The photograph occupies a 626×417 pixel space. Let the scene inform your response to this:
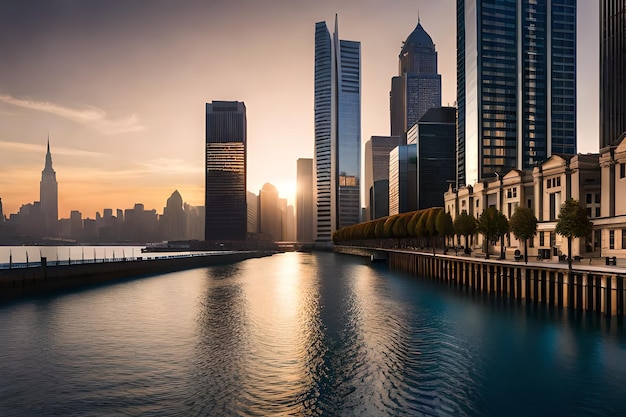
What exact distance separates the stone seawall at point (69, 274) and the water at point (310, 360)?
601 cm

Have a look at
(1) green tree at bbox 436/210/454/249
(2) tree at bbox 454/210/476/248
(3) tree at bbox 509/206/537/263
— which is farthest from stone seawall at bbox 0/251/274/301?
(2) tree at bbox 454/210/476/248

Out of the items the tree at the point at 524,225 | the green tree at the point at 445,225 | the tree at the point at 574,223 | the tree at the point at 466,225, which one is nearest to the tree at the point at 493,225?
the tree at the point at 524,225

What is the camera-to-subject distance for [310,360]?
3328cm

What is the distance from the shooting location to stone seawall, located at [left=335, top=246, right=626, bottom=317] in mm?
43094

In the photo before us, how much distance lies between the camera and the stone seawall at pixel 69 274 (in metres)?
63.2

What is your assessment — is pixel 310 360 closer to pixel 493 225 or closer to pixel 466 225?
pixel 493 225

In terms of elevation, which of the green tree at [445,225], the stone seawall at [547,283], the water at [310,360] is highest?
the green tree at [445,225]

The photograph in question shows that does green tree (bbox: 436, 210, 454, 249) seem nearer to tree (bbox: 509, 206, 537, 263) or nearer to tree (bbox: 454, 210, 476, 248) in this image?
tree (bbox: 454, 210, 476, 248)

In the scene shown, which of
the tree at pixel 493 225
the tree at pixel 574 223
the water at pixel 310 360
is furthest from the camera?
the tree at pixel 493 225

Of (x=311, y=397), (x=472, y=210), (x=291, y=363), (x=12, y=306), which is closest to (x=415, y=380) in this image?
(x=311, y=397)

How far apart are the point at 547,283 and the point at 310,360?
111ft

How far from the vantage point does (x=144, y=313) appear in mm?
54625

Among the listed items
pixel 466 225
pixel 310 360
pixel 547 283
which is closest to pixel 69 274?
pixel 310 360

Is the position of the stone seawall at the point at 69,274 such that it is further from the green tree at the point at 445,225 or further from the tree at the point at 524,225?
the tree at the point at 524,225
